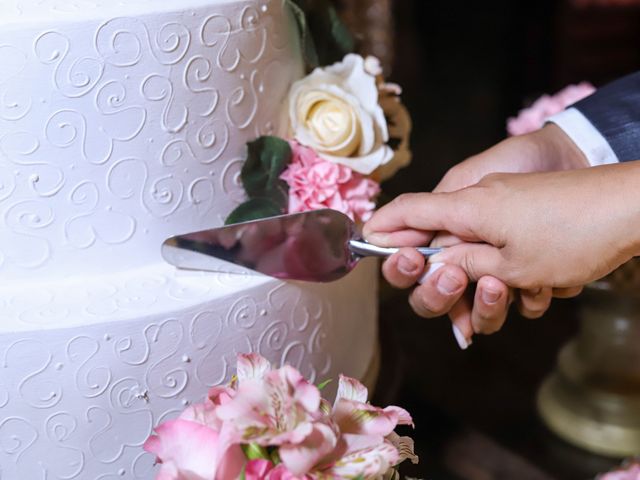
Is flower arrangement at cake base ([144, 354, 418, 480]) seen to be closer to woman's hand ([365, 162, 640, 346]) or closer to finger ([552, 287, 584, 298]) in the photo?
woman's hand ([365, 162, 640, 346])

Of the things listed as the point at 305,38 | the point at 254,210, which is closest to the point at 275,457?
the point at 254,210

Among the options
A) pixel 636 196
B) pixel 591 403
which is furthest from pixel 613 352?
pixel 636 196

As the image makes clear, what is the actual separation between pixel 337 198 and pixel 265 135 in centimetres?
11

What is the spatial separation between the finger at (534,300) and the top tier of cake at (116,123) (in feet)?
1.18

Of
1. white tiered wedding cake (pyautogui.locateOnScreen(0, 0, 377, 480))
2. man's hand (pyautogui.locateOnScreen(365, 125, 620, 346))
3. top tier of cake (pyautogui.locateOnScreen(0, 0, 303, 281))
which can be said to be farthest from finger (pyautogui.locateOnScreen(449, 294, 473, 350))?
top tier of cake (pyautogui.locateOnScreen(0, 0, 303, 281))

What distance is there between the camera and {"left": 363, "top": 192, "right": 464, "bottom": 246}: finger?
913 millimetres

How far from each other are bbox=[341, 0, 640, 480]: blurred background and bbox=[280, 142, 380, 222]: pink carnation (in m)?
0.29

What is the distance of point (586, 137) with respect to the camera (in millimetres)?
1055

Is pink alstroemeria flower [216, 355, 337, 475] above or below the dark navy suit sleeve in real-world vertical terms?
below

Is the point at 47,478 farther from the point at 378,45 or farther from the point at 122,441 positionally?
the point at 378,45

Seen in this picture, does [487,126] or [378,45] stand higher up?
[378,45]

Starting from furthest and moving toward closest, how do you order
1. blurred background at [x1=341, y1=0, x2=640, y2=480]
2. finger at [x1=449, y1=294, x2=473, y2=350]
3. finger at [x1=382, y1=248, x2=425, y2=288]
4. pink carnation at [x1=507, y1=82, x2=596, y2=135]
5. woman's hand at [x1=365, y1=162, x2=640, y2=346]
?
pink carnation at [x1=507, y1=82, x2=596, y2=135] → blurred background at [x1=341, y1=0, x2=640, y2=480] → finger at [x1=449, y1=294, x2=473, y2=350] → finger at [x1=382, y1=248, x2=425, y2=288] → woman's hand at [x1=365, y1=162, x2=640, y2=346]

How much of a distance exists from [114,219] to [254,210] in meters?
0.16

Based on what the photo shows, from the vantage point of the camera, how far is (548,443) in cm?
123
